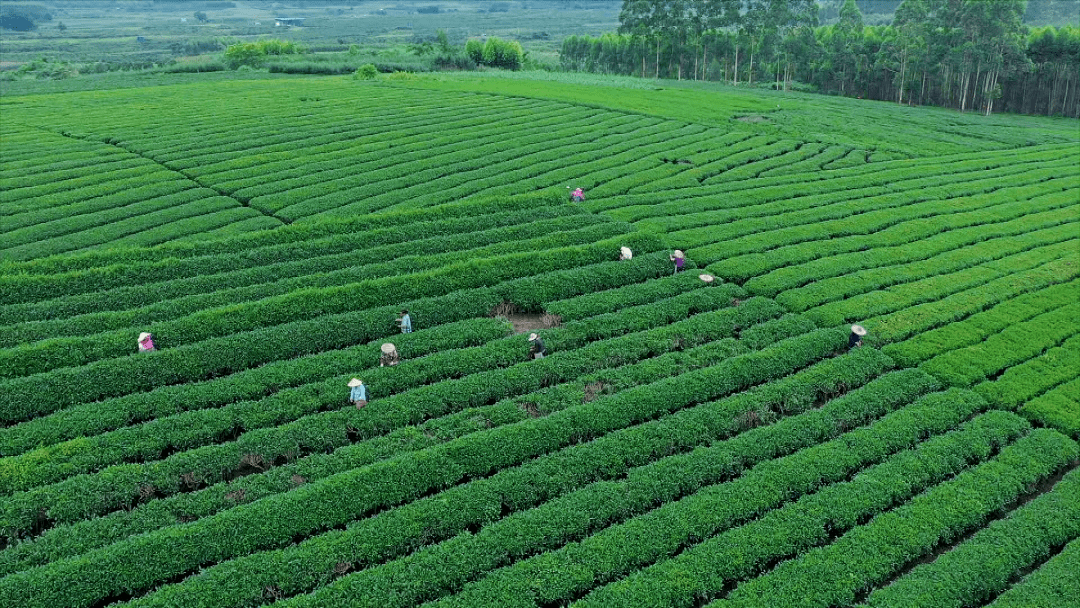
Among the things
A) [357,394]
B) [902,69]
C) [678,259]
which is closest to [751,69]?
[902,69]

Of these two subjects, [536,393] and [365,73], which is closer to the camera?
[536,393]

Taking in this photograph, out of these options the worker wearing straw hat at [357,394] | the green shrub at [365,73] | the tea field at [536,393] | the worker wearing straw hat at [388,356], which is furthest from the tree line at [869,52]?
the worker wearing straw hat at [357,394]

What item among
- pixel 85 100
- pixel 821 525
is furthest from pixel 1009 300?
pixel 85 100

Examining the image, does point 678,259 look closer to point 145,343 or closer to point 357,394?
point 357,394

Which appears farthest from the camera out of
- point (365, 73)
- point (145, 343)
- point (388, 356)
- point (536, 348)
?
point (365, 73)

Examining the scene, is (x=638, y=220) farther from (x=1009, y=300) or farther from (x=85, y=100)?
(x=85, y=100)

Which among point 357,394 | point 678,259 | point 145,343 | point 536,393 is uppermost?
point 678,259
